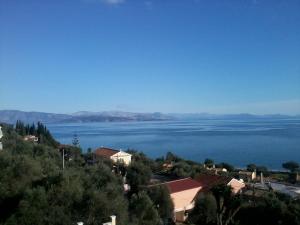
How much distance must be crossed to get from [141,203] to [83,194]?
11.3 ft

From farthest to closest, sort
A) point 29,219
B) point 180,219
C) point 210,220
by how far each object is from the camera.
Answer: point 180,219 < point 210,220 < point 29,219

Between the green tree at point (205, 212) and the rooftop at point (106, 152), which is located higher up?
the rooftop at point (106, 152)

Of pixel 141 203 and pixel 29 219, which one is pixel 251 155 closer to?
pixel 141 203

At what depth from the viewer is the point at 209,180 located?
2566cm

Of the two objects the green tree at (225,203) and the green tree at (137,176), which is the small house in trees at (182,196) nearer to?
the green tree at (137,176)

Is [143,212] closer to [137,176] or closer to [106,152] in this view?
[137,176]

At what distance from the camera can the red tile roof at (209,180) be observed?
23.8m

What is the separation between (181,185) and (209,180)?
3.49 meters

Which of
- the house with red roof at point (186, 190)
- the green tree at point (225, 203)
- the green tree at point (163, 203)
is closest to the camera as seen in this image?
the green tree at point (225, 203)

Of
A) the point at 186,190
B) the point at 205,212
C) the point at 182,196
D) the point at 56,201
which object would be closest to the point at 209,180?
the point at 186,190

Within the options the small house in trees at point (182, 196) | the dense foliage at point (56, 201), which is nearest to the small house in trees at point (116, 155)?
the small house in trees at point (182, 196)

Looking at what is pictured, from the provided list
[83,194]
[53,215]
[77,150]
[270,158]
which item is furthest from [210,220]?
[270,158]

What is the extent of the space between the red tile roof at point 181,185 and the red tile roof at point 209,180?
0.55 metres

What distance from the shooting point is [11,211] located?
10.8m
